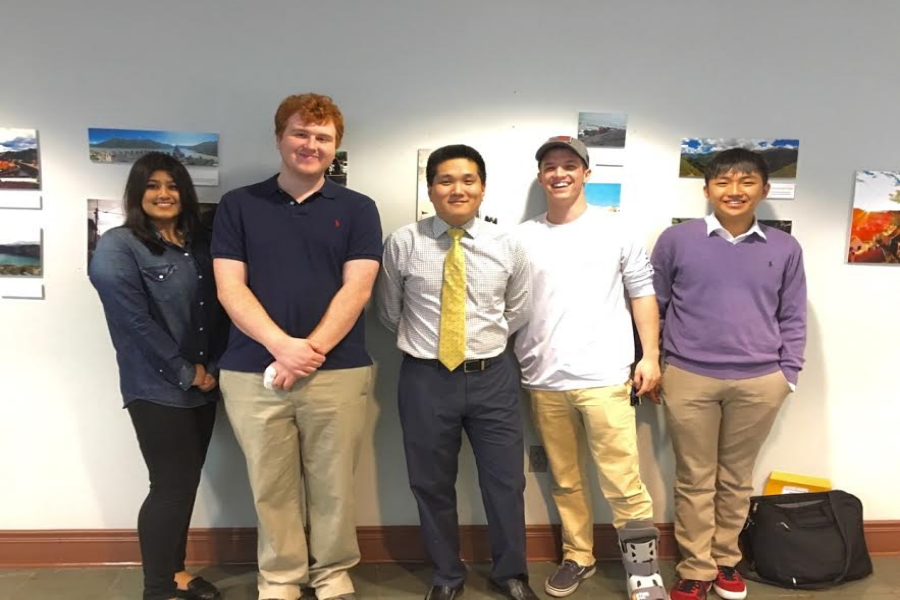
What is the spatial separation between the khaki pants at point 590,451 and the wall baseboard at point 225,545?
155mm

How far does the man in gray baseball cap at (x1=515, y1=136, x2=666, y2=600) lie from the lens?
2.10m

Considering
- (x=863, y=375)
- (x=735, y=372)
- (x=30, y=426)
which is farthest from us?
(x=863, y=375)

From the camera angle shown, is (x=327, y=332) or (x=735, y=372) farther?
(x=735, y=372)

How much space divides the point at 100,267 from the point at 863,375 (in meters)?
3.02

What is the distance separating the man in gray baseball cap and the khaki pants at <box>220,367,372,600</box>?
2.37 feet

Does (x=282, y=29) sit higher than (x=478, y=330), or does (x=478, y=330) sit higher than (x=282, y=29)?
(x=282, y=29)

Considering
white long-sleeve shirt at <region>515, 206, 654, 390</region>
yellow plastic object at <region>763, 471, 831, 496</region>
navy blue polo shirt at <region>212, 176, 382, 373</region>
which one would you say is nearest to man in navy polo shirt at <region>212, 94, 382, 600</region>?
navy blue polo shirt at <region>212, 176, 382, 373</region>

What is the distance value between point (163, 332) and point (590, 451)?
1649 millimetres

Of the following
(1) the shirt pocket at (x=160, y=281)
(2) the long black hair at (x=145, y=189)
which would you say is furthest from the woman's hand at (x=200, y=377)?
(2) the long black hair at (x=145, y=189)

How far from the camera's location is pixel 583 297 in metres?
2.12

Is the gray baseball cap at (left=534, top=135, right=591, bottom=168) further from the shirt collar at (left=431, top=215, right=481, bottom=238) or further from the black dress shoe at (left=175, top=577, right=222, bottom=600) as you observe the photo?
the black dress shoe at (left=175, top=577, right=222, bottom=600)

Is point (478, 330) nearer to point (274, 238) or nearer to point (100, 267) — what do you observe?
point (274, 238)

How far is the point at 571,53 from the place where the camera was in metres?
→ 2.26

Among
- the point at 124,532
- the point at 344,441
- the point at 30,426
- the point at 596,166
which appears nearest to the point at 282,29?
the point at 596,166
